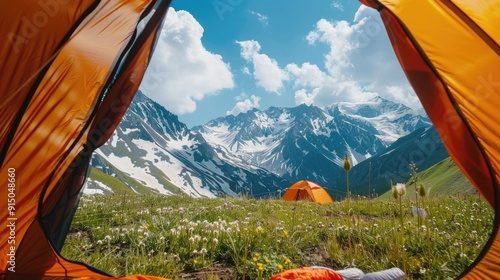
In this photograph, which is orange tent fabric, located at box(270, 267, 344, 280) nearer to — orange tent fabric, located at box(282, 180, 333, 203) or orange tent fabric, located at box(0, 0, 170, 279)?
orange tent fabric, located at box(0, 0, 170, 279)

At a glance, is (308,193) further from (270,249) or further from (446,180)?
(446,180)

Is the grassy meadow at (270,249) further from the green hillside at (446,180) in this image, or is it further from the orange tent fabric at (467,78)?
the green hillside at (446,180)

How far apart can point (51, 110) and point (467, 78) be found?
508cm

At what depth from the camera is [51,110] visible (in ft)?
14.7

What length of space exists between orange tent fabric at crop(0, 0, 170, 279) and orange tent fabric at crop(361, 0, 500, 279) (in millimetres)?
3867

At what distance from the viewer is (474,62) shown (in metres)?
3.83

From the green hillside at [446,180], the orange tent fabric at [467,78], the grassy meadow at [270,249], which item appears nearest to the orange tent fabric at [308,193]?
the grassy meadow at [270,249]

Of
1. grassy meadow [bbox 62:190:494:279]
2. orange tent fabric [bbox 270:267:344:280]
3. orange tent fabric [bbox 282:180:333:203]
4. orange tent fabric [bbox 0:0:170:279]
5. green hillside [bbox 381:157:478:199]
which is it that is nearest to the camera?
orange tent fabric [bbox 270:267:344:280]

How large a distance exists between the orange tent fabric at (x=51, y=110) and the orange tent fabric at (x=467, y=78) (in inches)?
152

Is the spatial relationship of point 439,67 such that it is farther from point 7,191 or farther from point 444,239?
point 7,191

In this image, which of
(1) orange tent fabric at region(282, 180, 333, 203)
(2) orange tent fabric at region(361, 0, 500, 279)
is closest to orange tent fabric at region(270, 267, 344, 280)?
(2) orange tent fabric at region(361, 0, 500, 279)

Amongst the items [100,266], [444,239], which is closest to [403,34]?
[444,239]

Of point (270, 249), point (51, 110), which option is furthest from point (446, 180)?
point (51, 110)

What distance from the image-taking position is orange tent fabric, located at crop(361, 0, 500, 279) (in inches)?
148
